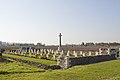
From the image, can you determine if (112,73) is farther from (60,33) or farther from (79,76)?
(60,33)

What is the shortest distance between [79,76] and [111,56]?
13.1 m

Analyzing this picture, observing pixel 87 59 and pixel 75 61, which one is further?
pixel 87 59

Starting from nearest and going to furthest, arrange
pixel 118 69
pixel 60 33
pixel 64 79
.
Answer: pixel 64 79 → pixel 118 69 → pixel 60 33

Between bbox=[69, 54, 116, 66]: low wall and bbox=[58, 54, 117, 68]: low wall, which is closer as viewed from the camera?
bbox=[58, 54, 117, 68]: low wall

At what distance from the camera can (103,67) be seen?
60.1 ft

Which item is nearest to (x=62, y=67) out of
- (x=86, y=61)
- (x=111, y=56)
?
(x=86, y=61)

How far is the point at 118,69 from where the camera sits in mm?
17422

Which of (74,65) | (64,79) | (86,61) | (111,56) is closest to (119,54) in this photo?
(111,56)

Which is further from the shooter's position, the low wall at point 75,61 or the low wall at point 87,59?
the low wall at point 87,59

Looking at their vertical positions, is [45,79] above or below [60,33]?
below

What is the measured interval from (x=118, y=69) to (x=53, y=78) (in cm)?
586

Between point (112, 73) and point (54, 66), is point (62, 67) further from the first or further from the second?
point (112, 73)

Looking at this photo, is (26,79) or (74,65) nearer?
(26,79)

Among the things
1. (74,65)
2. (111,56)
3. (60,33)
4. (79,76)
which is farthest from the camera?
(60,33)
